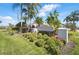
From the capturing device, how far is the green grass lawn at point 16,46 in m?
1.57

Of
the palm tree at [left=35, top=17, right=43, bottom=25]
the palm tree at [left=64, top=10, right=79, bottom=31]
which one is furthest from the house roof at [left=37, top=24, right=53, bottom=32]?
the palm tree at [left=64, top=10, right=79, bottom=31]

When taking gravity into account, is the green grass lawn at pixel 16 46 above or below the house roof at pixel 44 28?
below

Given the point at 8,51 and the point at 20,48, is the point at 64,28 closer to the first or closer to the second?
the point at 20,48

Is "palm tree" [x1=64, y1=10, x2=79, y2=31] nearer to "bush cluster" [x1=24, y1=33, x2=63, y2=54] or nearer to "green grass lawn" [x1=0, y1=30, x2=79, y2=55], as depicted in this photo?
"green grass lawn" [x1=0, y1=30, x2=79, y2=55]

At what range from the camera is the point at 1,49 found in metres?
1.57

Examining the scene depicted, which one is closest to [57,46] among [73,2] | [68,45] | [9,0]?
[68,45]

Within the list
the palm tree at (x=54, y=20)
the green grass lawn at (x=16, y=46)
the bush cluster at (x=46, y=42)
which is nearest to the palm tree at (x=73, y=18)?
the palm tree at (x=54, y=20)

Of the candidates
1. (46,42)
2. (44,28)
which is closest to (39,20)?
(44,28)

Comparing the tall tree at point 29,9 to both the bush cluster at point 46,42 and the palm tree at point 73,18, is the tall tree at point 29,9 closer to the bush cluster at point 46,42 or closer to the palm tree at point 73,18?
the bush cluster at point 46,42

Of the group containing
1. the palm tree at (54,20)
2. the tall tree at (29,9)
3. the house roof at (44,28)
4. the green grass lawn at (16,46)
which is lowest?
the green grass lawn at (16,46)

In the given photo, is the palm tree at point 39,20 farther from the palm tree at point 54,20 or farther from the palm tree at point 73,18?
the palm tree at point 73,18

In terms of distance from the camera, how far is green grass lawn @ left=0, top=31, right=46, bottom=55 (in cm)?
157

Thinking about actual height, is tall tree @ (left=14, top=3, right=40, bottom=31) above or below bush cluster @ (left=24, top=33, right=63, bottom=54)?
above

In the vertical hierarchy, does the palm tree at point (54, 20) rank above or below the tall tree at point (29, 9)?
below
